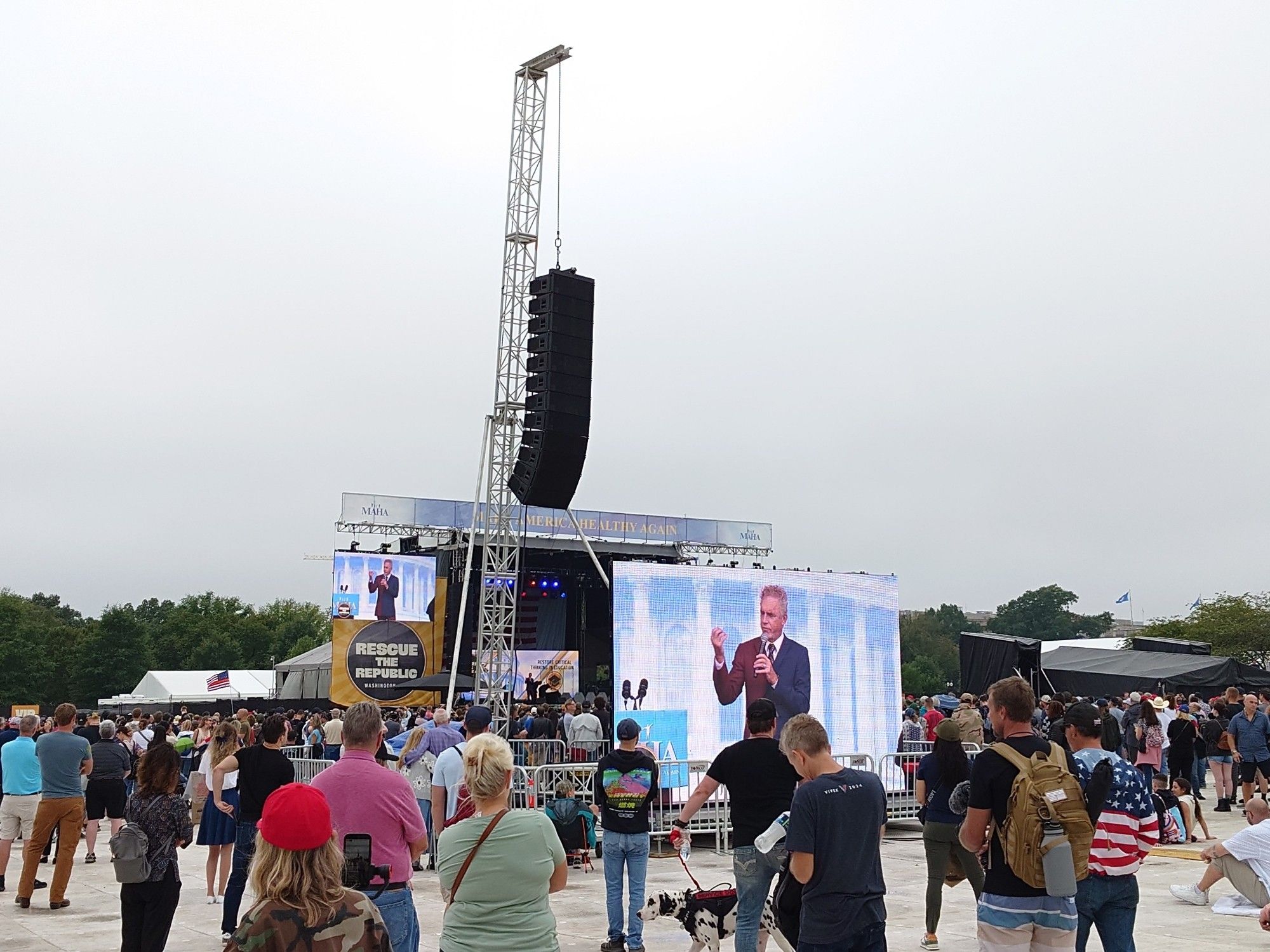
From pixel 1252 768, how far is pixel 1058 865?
466 inches

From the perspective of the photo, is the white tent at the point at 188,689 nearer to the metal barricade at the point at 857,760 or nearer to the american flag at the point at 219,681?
the american flag at the point at 219,681

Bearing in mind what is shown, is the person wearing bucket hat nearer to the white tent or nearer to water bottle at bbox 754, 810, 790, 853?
water bottle at bbox 754, 810, 790, 853

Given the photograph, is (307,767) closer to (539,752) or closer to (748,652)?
(539,752)

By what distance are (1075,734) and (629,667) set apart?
478 inches

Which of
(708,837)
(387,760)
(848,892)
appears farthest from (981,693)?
(848,892)

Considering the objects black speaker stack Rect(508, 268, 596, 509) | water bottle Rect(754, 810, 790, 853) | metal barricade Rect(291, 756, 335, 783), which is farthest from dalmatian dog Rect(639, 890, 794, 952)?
black speaker stack Rect(508, 268, 596, 509)

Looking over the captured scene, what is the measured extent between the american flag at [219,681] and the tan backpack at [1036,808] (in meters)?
42.4

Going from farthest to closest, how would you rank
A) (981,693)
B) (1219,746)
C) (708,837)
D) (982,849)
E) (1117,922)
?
(981,693) < (1219,746) < (708,837) < (1117,922) < (982,849)

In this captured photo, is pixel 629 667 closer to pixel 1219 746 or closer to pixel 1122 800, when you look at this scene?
pixel 1219 746

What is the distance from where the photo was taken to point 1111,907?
505 centimetres

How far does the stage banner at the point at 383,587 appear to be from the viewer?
113ft

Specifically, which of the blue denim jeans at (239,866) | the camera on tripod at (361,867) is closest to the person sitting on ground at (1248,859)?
the camera on tripod at (361,867)

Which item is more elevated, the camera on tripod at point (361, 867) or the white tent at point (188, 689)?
the white tent at point (188, 689)

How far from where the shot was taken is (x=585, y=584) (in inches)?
1634
